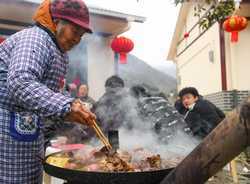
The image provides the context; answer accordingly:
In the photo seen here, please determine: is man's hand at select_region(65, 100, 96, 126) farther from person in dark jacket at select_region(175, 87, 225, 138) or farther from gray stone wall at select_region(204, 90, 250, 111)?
gray stone wall at select_region(204, 90, 250, 111)

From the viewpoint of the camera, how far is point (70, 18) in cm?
237

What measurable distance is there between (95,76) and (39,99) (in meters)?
7.65

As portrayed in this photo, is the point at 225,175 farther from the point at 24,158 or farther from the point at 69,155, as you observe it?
the point at 24,158

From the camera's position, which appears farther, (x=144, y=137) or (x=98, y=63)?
(x=98, y=63)

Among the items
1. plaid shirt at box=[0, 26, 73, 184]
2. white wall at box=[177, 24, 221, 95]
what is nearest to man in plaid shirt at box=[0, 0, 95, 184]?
plaid shirt at box=[0, 26, 73, 184]

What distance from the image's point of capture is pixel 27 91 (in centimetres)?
204

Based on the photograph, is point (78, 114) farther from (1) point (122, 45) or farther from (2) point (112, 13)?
(1) point (122, 45)

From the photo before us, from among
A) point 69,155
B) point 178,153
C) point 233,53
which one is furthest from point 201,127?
point 233,53

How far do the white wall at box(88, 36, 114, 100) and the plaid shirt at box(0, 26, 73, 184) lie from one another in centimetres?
695

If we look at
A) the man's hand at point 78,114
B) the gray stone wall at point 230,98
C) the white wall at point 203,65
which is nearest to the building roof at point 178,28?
the white wall at point 203,65

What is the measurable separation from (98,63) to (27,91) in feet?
25.1

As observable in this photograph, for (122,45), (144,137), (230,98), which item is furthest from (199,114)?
(230,98)

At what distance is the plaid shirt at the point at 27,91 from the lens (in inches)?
80.7

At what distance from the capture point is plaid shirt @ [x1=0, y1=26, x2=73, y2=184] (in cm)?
205
